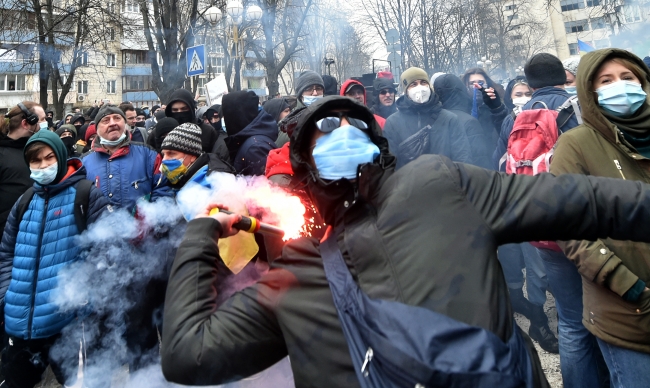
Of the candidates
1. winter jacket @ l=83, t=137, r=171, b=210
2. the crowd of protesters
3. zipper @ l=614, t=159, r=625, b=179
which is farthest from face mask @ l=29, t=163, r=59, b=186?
zipper @ l=614, t=159, r=625, b=179

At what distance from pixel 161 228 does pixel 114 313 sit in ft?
2.45

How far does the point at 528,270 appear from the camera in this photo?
417cm

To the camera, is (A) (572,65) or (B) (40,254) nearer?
(B) (40,254)

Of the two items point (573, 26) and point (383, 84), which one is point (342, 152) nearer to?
point (383, 84)

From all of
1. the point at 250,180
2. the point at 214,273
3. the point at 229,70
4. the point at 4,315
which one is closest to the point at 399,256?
the point at 214,273

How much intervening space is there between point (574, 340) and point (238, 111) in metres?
3.23

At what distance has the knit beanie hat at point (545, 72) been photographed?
386 centimetres

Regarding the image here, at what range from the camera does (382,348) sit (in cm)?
114

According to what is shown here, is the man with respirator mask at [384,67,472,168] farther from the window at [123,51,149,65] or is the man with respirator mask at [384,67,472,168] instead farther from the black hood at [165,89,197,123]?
the window at [123,51,149,65]

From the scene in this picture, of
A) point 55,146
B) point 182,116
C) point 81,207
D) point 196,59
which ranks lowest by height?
point 81,207

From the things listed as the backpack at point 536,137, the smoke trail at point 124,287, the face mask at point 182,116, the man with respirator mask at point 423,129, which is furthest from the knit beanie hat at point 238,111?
the backpack at point 536,137

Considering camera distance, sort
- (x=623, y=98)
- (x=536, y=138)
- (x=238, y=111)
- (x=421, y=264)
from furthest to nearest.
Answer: (x=238, y=111) < (x=536, y=138) < (x=623, y=98) < (x=421, y=264)

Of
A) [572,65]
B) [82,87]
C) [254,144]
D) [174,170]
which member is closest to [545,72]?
[572,65]

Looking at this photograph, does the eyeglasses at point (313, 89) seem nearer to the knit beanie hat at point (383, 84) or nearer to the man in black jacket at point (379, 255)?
the knit beanie hat at point (383, 84)
